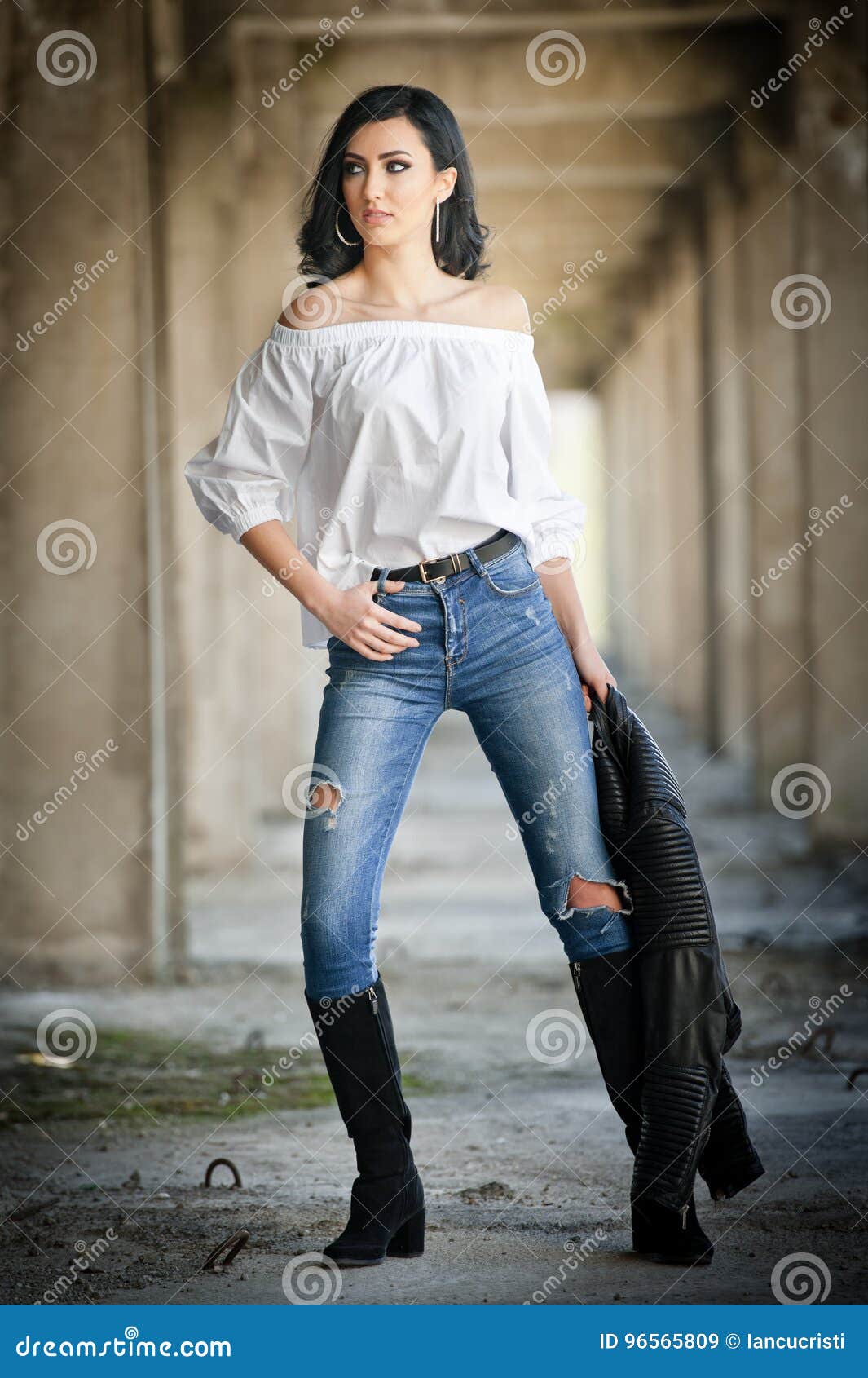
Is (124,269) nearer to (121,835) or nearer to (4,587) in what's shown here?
(4,587)

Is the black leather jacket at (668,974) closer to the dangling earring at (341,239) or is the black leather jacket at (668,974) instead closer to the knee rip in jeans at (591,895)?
the knee rip in jeans at (591,895)

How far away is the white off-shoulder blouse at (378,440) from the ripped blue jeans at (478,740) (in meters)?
0.10

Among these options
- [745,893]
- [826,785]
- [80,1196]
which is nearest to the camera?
[80,1196]

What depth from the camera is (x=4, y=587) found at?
6.26m

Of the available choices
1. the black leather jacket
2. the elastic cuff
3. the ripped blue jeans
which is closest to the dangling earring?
the elastic cuff

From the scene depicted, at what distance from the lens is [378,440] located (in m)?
2.84

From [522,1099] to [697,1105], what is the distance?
1.79 meters

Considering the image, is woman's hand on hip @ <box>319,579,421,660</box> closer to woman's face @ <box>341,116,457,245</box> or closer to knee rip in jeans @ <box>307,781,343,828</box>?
knee rip in jeans @ <box>307,781,343,828</box>

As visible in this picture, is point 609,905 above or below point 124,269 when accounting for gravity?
below

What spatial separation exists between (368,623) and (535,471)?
17.7 inches

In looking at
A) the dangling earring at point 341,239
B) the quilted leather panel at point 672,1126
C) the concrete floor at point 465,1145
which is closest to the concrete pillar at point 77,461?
the concrete floor at point 465,1145

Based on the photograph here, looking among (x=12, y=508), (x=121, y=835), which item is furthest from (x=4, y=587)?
(x=121, y=835)

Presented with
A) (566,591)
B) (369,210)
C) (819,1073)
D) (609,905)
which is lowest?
(819,1073)

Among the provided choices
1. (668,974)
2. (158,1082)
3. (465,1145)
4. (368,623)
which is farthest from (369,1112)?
(158,1082)
